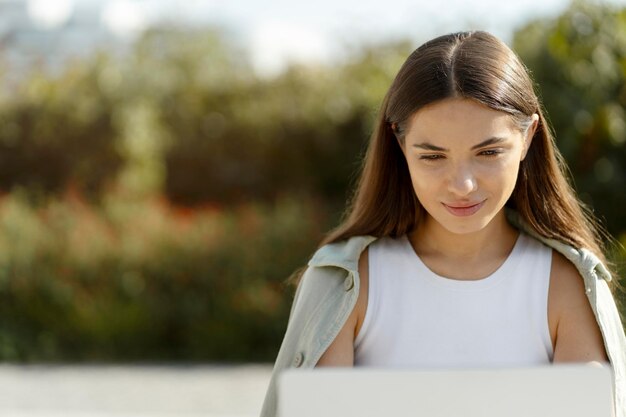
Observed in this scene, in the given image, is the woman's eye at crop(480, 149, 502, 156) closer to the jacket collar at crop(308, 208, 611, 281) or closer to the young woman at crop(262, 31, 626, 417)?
the young woman at crop(262, 31, 626, 417)

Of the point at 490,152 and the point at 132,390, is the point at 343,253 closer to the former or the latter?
the point at 490,152

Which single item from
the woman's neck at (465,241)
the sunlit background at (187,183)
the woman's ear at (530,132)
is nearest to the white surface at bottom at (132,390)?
the sunlit background at (187,183)

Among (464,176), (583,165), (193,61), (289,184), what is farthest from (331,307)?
(193,61)

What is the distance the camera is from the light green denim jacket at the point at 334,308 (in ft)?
5.92

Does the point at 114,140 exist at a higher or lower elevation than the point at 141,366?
higher

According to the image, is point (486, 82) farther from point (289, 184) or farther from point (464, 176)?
point (289, 184)

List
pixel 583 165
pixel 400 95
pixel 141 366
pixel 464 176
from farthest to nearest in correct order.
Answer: pixel 141 366 → pixel 583 165 → pixel 400 95 → pixel 464 176

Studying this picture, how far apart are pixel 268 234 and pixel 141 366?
1.45 metres

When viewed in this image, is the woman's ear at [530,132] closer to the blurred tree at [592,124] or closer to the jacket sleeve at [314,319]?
the jacket sleeve at [314,319]

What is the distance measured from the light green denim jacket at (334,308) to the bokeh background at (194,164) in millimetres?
3199

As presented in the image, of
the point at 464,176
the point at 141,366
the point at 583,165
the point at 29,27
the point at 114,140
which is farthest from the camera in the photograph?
the point at 29,27

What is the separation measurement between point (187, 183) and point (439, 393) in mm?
9110

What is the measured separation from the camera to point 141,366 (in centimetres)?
768

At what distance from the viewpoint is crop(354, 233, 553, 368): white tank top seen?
6.14ft
